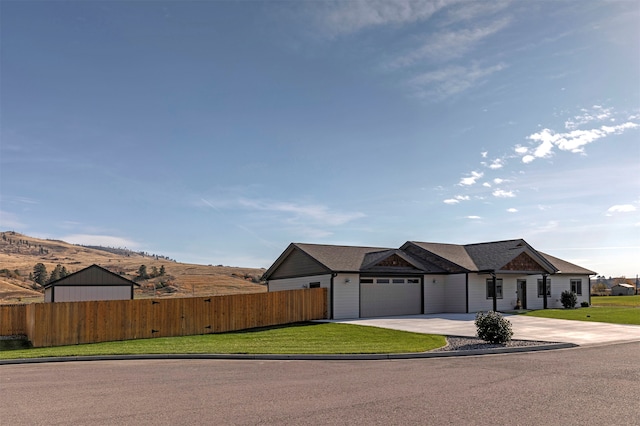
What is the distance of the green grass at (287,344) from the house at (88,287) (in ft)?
43.3

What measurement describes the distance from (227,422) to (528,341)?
14113mm

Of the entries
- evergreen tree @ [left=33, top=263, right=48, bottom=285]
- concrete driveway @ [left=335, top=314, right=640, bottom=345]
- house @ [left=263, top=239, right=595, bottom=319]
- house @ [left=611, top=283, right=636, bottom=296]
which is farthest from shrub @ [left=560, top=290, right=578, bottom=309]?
evergreen tree @ [left=33, top=263, right=48, bottom=285]

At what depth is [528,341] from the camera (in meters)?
19.0

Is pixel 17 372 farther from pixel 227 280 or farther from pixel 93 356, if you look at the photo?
pixel 227 280

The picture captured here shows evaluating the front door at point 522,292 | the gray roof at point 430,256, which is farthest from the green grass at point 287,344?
the front door at point 522,292

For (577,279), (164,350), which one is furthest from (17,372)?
(577,279)

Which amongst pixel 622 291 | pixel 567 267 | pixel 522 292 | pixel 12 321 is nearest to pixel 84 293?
pixel 12 321

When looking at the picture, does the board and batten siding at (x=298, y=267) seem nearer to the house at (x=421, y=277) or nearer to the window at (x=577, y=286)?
the house at (x=421, y=277)

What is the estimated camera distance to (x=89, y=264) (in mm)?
112938

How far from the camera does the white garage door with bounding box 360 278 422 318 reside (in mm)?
32406

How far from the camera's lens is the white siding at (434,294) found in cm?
3525

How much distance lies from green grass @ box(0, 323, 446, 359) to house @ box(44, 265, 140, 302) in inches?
520

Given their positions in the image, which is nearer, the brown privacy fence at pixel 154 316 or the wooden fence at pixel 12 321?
the brown privacy fence at pixel 154 316

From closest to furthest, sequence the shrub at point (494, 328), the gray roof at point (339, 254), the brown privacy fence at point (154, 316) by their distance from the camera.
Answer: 1. the shrub at point (494, 328)
2. the brown privacy fence at point (154, 316)
3. the gray roof at point (339, 254)
